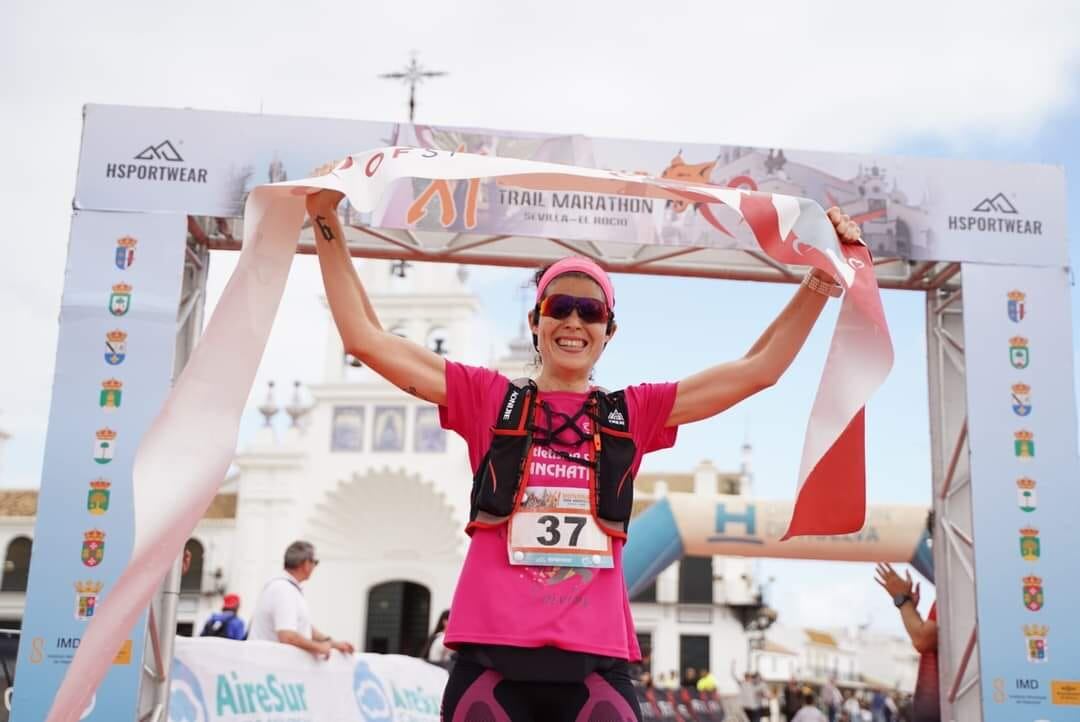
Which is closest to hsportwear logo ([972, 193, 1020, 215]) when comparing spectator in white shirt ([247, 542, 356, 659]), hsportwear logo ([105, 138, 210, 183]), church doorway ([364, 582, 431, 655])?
spectator in white shirt ([247, 542, 356, 659])

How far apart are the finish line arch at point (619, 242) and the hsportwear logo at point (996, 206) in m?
0.02

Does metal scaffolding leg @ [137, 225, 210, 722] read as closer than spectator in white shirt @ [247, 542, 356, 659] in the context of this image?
No

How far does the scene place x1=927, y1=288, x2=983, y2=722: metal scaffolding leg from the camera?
7695mm

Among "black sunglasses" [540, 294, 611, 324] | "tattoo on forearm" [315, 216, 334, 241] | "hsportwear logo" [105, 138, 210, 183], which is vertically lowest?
"black sunglasses" [540, 294, 611, 324]

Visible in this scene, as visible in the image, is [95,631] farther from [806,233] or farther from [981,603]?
[981,603]

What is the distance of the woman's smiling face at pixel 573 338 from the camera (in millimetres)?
2414

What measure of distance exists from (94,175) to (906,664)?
286 ft

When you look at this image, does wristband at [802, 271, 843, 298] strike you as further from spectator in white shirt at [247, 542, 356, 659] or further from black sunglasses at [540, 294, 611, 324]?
spectator in white shirt at [247, 542, 356, 659]

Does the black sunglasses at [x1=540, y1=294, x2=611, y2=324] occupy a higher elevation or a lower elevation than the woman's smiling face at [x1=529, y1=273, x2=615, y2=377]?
higher

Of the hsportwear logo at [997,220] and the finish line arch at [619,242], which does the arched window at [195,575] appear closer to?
the finish line arch at [619,242]

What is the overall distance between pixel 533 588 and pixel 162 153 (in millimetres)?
6056

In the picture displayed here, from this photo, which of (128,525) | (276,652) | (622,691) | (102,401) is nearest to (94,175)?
(102,401)

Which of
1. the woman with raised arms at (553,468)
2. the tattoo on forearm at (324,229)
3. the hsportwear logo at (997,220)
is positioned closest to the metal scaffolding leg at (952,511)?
the hsportwear logo at (997,220)

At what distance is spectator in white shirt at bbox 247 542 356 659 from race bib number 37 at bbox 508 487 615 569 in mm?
4502
